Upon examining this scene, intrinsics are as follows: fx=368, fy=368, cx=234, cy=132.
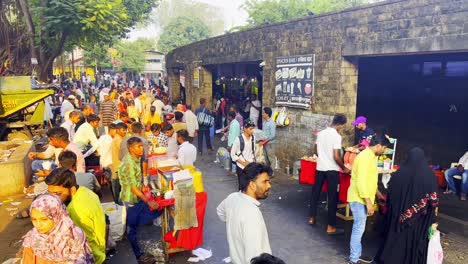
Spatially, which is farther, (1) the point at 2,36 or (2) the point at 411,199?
(1) the point at 2,36

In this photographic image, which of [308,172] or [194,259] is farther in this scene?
[308,172]

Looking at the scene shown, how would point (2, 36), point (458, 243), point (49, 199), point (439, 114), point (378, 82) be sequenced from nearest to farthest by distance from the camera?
point (49, 199), point (458, 243), point (439, 114), point (378, 82), point (2, 36)

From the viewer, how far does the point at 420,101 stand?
10.5 meters

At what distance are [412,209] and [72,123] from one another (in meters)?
8.12

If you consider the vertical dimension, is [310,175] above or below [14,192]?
above

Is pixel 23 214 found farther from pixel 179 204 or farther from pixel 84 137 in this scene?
pixel 179 204

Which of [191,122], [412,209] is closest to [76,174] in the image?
[412,209]

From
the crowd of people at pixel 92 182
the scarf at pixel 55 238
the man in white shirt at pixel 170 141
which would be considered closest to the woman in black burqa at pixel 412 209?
the crowd of people at pixel 92 182

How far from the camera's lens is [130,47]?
51.2 m

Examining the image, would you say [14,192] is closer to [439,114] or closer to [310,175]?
[310,175]

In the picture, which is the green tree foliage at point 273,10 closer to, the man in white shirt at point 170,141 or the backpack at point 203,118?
the backpack at point 203,118

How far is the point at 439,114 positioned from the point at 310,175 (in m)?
4.62

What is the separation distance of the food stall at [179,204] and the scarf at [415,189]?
2779 millimetres

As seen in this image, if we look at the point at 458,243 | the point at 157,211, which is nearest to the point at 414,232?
the point at 458,243
